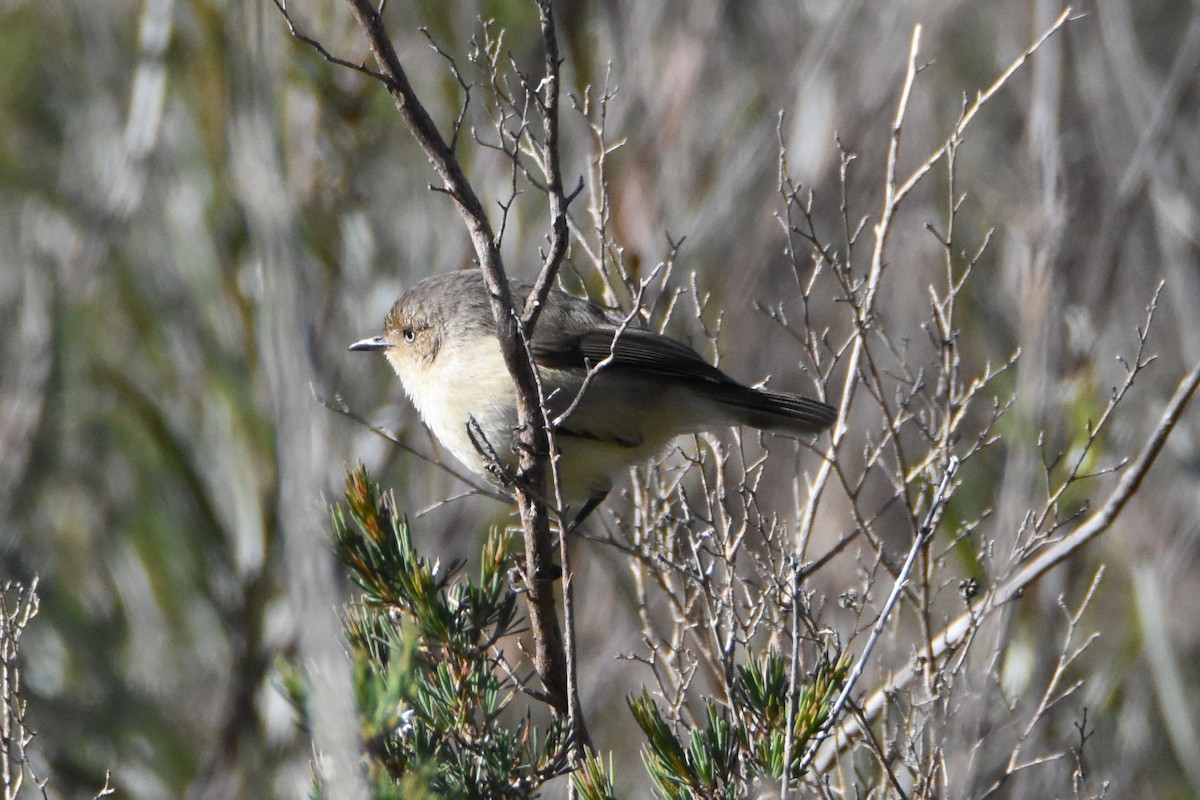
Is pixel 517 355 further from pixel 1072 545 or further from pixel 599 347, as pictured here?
pixel 599 347

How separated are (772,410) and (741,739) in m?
1.99

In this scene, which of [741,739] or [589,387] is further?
[589,387]

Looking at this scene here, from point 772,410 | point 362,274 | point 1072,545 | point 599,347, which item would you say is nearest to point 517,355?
point 1072,545

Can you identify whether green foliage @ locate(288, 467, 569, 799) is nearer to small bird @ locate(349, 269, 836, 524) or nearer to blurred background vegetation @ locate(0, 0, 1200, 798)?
blurred background vegetation @ locate(0, 0, 1200, 798)

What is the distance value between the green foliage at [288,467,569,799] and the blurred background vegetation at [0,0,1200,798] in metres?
1.08

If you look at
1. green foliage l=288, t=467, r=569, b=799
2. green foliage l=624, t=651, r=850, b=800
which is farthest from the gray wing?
green foliage l=624, t=651, r=850, b=800

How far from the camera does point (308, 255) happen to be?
4891 mm

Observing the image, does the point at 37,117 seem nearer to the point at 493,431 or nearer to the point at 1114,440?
the point at 493,431

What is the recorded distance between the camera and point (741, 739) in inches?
85.7

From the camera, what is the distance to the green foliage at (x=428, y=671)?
2.01 metres

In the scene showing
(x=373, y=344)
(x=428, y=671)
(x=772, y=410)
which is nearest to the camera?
(x=428, y=671)

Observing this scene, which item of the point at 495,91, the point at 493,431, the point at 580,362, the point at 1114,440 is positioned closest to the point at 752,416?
Result: the point at 580,362

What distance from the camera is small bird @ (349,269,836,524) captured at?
3.94 meters

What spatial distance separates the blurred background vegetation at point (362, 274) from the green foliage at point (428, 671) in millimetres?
1075
